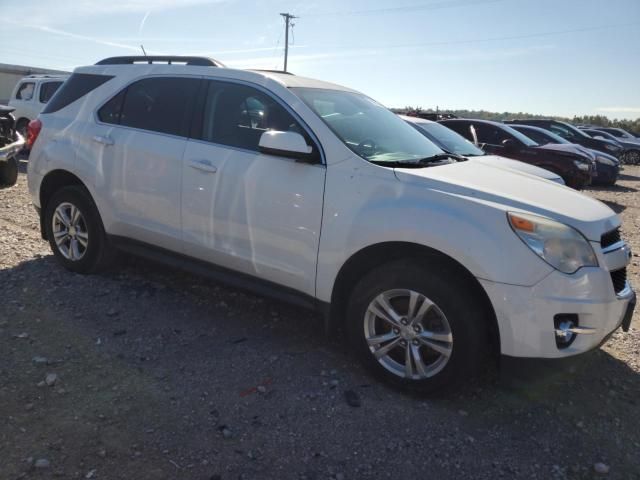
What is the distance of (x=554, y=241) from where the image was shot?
106 inches

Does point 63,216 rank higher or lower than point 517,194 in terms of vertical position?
lower

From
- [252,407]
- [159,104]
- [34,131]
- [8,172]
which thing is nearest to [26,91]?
[8,172]

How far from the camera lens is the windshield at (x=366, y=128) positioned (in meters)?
3.42

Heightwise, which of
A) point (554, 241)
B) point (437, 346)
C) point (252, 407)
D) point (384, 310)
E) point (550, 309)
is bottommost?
point (252, 407)

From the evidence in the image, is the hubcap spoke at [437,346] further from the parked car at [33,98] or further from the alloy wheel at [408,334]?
the parked car at [33,98]

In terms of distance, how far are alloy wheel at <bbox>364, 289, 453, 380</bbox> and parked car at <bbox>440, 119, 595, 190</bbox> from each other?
26.2 ft

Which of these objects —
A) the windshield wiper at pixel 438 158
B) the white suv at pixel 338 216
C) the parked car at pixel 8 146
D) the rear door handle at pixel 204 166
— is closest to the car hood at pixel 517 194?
the white suv at pixel 338 216

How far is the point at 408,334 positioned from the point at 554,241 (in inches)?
36.9

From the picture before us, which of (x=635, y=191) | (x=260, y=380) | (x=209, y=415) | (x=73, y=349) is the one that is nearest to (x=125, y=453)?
Result: (x=209, y=415)

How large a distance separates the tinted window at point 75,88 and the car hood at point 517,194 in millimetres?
2937

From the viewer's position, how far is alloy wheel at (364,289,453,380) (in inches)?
116

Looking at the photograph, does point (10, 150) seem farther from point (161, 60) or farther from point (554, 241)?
point (554, 241)

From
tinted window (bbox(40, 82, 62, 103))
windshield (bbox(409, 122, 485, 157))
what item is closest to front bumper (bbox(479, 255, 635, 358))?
windshield (bbox(409, 122, 485, 157))

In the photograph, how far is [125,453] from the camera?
2484mm
